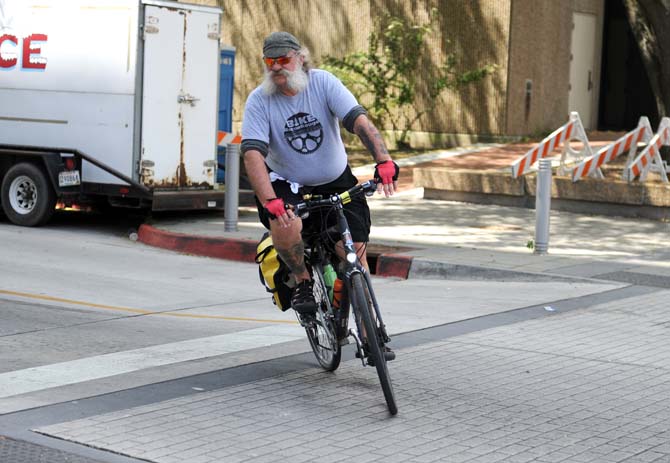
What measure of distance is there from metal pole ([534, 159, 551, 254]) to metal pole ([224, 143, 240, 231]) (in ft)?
12.2

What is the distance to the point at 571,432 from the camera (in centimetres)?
599

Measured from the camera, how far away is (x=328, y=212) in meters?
6.68

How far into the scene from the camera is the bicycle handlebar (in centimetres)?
643

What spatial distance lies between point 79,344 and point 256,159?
233cm

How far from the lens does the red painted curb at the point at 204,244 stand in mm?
12930

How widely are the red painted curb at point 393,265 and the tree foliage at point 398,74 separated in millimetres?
11488

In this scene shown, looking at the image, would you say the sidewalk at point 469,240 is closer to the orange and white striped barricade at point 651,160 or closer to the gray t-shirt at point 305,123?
the orange and white striped barricade at point 651,160

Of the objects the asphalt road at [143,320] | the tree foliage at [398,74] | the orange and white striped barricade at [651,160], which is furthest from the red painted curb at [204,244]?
the tree foliage at [398,74]

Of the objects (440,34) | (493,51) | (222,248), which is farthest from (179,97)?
(440,34)

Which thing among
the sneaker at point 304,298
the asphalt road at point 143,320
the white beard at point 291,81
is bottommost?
the asphalt road at point 143,320

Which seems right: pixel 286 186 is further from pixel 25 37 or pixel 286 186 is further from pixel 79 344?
pixel 25 37

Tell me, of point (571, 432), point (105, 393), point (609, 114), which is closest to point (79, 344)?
point (105, 393)

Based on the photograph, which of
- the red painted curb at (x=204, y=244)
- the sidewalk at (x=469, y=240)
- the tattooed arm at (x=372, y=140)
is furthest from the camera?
the red painted curb at (x=204, y=244)

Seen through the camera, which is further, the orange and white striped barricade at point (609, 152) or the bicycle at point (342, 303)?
the orange and white striped barricade at point (609, 152)
